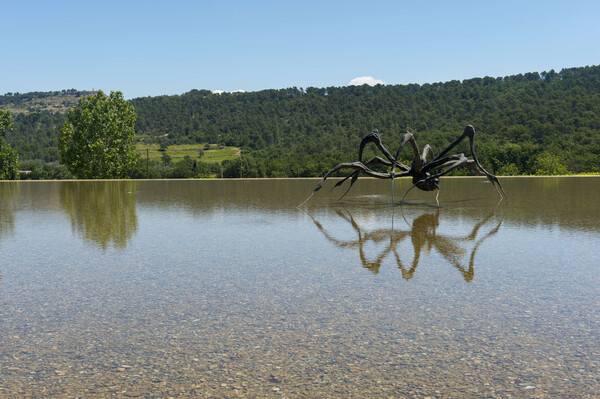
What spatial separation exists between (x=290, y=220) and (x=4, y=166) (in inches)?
1663

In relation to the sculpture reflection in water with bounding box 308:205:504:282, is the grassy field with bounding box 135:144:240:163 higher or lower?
higher

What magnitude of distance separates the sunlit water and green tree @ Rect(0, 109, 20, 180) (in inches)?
1626

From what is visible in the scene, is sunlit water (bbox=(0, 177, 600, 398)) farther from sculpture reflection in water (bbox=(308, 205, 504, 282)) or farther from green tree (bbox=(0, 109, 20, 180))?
green tree (bbox=(0, 109, 20, 180))

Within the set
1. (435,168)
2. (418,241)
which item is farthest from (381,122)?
(418,241)

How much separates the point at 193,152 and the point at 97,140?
132ft

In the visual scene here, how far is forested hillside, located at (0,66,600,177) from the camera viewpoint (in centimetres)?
5306

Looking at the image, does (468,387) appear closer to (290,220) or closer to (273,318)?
(273,318)

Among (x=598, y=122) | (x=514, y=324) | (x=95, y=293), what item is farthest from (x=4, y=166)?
(x=598, y=122)

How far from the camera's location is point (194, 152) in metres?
82.4

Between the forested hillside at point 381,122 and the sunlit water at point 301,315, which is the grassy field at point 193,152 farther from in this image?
the sunlit water at point 301,315

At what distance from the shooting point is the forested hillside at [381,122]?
53.1 meters

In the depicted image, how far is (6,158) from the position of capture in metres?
43.8

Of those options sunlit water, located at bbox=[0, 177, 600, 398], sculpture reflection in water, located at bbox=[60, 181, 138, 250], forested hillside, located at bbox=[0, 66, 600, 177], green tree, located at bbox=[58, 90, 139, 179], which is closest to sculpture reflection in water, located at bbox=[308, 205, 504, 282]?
sunlit water, located at bbox=[0, 177, 600, 398]

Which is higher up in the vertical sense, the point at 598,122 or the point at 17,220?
the point at 598,122
